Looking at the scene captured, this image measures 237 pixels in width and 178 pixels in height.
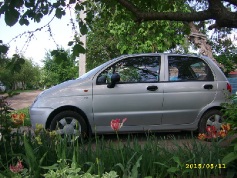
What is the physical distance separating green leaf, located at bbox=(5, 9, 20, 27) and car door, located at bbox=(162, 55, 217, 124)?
12.0ft

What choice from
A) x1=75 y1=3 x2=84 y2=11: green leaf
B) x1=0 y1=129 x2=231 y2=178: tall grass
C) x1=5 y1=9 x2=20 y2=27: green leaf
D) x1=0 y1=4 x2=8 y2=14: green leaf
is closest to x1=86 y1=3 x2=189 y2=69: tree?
x1=75 y1=3 x2=84 y2=11: green leaf

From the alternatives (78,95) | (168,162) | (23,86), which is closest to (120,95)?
(78,95)

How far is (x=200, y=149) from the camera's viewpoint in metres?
3.10

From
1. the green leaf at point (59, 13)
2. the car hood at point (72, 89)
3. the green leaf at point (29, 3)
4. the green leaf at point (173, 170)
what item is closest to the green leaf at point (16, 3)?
the green leaf at point (29, 3)

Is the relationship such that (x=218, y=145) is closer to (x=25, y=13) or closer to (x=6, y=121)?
(x=6, y=121)

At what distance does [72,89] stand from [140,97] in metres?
1.34

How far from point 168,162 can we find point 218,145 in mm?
586

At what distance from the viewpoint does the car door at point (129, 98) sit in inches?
238

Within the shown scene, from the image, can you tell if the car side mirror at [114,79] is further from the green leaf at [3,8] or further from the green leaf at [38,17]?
the green leaf at [3,8]

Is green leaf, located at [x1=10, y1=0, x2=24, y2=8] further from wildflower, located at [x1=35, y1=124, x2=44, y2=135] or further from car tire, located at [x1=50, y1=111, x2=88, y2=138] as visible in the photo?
car tire, located at [x1=50, y1=111, x2=88, y2=138]

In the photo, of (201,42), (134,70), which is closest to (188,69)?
(134,70)

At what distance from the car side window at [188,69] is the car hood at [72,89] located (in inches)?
66.8

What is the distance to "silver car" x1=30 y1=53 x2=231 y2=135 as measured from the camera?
19.6 ft

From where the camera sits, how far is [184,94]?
6.23 metres
